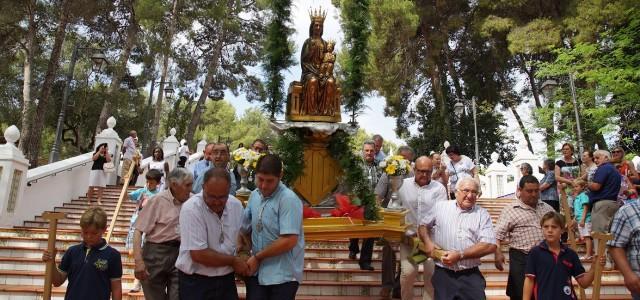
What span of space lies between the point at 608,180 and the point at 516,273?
288cm

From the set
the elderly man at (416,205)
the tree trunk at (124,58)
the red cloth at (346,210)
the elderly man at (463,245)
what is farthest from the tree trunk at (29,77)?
the elderly man at (463,245)

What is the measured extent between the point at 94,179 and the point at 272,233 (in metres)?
10.2

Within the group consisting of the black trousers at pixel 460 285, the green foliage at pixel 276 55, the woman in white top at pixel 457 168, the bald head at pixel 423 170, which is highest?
the green foliage at pixel 276 55

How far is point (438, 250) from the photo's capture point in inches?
144

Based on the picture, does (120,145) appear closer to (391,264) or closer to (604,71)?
(391,264)

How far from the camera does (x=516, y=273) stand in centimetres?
405

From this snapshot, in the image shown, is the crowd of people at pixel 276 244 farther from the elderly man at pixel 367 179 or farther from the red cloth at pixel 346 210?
the elderly man at pixel 367 179

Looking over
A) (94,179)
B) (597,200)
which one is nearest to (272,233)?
(597,200)

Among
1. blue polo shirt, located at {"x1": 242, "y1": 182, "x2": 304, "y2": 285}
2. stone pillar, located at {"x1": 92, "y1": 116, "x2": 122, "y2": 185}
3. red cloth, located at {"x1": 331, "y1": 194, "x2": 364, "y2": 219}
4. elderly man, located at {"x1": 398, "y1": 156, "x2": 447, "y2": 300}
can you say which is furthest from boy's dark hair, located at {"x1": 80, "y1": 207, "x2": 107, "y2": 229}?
stone pillar, located at {"x1": 92, "y1": 116, "x2": 122, "y2": 185}

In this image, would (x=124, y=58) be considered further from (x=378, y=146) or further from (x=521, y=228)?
(x=521, y=228)

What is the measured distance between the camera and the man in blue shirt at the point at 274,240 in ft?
9.37

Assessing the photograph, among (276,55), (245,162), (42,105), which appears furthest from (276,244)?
(42,105)

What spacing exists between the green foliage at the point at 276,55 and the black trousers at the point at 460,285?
311cm

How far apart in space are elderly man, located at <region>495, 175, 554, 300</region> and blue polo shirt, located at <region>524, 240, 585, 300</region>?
50 centimetres
